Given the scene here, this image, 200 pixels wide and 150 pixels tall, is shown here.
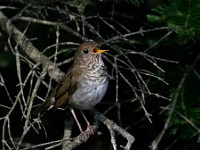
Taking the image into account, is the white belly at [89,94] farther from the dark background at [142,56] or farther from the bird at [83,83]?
the dark background at [142,56]

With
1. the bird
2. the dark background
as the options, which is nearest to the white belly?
the bird

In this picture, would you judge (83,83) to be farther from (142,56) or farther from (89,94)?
(142,56)

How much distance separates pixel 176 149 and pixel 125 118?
0.65m

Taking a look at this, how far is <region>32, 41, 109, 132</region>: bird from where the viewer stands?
514 centimetres

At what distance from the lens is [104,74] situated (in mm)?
5207

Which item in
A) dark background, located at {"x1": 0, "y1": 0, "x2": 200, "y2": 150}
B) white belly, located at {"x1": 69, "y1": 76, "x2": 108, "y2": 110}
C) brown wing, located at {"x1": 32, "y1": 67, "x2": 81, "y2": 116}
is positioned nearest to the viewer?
dark background, located at {"x1": 0, "y1": 0, "x2": 200, "y2": 150}

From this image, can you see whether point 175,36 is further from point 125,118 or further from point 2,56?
point 2,56

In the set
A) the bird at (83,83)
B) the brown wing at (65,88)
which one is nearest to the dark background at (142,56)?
the bird at (83,83)

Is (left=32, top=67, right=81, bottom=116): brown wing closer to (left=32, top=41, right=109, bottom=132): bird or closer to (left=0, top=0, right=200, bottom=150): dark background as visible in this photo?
(left=32, top=41, right=109, bottom=132): bird

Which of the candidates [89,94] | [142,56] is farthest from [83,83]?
[142,56]

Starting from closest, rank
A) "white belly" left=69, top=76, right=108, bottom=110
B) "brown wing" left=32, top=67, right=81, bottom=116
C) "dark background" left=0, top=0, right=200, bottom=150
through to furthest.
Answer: "dark background" left=0, top=0, right=200, bottom=150
"white belly" left=69, top=76, right=108, bottom=110
"brown wing" left=32, top=67, right=81, bottom=116

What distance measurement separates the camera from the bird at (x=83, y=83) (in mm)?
5141

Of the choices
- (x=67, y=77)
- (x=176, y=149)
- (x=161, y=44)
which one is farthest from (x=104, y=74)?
(x=176, y=149)

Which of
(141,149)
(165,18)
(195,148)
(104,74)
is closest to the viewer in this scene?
→ (165,18)
